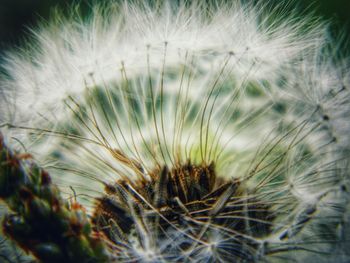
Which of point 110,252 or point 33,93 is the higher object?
point 33,93

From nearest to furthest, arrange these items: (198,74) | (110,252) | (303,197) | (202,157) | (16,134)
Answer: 1. (110,252)
2. (303,197)
3. (16,134)
4. (202,157)
5. (198,74)

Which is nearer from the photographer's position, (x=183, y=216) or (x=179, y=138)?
(x=183, y=216)

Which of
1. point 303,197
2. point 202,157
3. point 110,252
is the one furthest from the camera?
point 202,157

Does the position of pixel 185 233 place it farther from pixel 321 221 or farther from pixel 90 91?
pixel 90 91

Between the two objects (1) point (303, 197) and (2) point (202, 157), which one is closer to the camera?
(1) point (303, 197)

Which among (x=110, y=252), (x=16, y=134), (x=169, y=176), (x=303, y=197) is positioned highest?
(x=16, y=134)

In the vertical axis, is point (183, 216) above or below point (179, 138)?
below

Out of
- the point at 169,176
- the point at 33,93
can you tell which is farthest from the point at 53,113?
the point at 169,176
